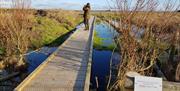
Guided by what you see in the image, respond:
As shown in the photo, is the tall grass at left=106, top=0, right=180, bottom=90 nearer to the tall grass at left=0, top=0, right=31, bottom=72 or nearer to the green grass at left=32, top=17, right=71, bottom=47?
the tall grass at left=0, top=0, right=31, bottom=72

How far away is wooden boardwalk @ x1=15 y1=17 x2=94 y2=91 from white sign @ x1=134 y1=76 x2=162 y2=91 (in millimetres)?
1561

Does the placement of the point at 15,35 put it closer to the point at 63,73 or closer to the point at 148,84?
the point at 63,73

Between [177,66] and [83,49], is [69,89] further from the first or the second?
[83,49]

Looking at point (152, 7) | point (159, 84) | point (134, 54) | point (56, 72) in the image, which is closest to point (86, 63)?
point (56, 72)

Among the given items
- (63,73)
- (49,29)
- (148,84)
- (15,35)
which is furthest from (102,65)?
(49,29)

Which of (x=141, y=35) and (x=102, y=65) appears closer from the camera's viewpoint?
(x=141, y=35)

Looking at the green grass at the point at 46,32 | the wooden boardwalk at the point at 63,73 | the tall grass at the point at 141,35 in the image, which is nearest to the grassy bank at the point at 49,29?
the green grass at the point at 46,32

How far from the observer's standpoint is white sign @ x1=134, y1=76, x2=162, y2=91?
1004 cm

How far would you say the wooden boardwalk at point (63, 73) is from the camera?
11.2 meters

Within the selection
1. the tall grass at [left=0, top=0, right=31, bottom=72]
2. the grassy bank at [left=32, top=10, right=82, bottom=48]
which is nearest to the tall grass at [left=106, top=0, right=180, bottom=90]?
the tall grass at [left=0, top=0, right=31, bottom=72]

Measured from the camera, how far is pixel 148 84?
33.1ft

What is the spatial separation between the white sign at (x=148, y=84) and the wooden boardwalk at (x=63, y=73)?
1.56 metres

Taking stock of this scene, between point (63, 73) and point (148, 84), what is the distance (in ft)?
12.7

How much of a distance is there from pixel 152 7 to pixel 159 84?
335 centimetres
